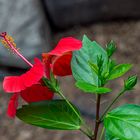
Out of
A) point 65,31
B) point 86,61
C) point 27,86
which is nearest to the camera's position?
point 27,86

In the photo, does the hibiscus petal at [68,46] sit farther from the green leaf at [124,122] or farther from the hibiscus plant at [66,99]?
the green leaf at [124,122]

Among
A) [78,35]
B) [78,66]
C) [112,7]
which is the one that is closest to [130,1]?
[112,7]

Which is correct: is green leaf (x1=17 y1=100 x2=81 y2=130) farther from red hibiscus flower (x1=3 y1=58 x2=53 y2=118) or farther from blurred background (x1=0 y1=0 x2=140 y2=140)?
blurred background (x1=0 y1=0 x2=140 y2=140)

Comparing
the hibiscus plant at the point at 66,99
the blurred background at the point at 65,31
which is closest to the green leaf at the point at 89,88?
the hibiscus plant at the point at 66,99

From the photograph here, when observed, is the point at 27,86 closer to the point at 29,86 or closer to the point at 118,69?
the point at 29,86

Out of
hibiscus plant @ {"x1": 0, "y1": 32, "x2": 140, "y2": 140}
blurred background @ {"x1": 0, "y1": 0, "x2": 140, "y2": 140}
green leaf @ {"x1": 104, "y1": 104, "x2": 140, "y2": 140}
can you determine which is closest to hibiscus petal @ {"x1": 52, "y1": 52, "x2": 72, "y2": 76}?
hibiscus plant @ {"x1": 0, "y1": 32, "x2": 140, "y2": 140}

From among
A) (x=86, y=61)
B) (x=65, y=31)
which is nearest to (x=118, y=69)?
(x=86, y=61)
